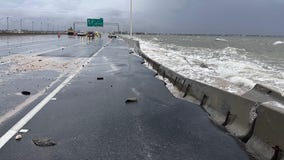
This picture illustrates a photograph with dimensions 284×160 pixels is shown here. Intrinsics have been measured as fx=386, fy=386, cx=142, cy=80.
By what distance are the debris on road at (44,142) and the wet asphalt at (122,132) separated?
0.09 m

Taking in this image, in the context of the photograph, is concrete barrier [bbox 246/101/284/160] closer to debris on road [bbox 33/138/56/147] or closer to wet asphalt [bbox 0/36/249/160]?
wet asphalt [bbox 0/36/249/160]

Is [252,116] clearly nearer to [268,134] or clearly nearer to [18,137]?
[268,134]

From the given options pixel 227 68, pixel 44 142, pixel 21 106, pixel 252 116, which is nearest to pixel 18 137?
pixel 44 142

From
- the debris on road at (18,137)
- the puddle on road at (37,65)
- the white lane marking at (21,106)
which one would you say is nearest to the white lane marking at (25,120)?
the debris on road at (18,137)

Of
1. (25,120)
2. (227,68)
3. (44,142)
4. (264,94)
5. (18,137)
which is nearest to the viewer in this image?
(44,142)

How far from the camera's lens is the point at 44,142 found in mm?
6281

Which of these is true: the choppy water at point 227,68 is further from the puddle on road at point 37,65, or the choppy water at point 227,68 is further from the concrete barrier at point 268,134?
the concrete barrier at point 268,134

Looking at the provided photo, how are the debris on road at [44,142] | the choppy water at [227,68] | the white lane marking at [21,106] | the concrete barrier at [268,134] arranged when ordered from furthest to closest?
1. the choppy water at [227,68]
2. the white lane marking at [21,106]
3. the debris on road at [44,142]
4. the concrete barrier at [268,134]

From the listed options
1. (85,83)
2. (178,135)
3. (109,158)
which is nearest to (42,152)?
(109,158)

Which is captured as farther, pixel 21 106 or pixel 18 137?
pixel 21 106

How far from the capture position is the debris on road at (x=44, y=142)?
20.3 feet

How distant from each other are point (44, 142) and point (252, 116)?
3.57 m

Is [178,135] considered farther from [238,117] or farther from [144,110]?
[144,110]

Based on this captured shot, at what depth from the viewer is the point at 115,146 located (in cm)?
623
